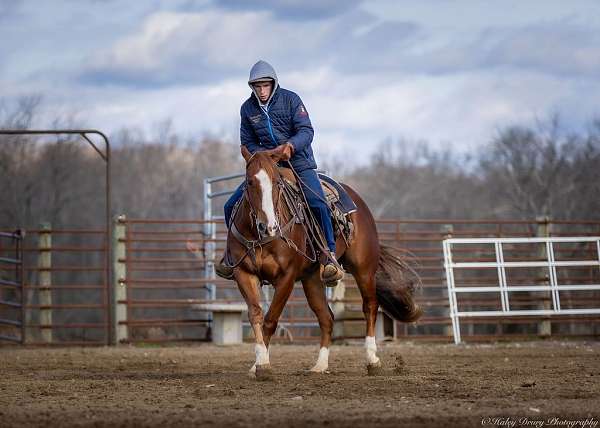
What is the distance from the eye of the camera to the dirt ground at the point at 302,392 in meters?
5.85

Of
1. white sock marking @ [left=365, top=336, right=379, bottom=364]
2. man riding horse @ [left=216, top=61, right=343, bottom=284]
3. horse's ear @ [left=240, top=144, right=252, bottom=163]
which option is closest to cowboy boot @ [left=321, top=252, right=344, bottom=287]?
man riding horse @ [left=216, top=61, right=343, bottom=284]

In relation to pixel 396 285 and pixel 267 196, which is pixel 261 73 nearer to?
pixel 267 196

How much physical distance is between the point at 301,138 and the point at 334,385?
2274mm

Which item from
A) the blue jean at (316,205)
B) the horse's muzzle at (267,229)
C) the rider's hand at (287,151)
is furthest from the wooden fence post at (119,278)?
the horse's muzzle at (267,229)

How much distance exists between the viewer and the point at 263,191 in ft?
25.5

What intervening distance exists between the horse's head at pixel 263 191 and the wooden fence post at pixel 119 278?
26.0ft

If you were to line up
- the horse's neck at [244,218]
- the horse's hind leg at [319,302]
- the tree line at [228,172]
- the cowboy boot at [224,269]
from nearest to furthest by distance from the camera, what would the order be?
the horse's neck at [244,218] < the cowboy boot at [224,269] < the horse's hind leg at [319,302] < the tree line at [228,172]

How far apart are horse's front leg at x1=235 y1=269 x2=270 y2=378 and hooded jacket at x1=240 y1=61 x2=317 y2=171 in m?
1.28

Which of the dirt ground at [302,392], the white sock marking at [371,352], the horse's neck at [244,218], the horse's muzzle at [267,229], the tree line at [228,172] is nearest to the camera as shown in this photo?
the dirt ground at [302,392]

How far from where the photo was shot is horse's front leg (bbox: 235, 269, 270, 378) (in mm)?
8148

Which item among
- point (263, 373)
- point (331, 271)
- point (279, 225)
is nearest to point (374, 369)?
point (331, 271)

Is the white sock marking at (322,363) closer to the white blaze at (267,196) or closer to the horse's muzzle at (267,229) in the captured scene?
the horse's muzzle at (267,229)

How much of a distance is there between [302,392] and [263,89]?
2.86 metres

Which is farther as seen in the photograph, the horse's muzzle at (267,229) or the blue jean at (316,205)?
the blue jean at (316,205)
